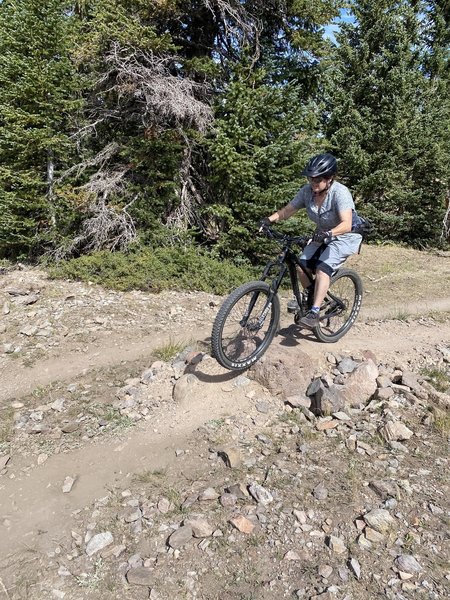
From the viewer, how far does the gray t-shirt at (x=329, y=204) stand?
14.6 ft

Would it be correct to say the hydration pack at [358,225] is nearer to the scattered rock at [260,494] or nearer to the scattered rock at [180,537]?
the scattered rock at [260,494]

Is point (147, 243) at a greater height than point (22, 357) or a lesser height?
greater

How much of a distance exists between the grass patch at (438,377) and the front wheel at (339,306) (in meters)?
1.24

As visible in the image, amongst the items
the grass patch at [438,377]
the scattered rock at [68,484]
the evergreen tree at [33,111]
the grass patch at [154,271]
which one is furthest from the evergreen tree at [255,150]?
the scattered rock at [68,484]

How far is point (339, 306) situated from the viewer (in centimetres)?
557

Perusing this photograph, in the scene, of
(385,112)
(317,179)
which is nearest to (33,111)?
(317,179)

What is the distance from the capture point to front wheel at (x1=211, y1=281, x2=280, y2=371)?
4195mm

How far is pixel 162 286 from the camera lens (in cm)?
851

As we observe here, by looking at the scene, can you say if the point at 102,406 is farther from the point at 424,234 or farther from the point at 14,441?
the point at 424,234

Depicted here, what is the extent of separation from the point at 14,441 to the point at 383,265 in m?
11.4

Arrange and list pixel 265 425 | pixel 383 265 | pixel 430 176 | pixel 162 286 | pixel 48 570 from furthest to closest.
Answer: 1. pixel 430 176
2. pixel 383 265
3. pixel 162 286
4. pixel 265 425
5. pixel 48 570

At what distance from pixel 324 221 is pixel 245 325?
156 cm

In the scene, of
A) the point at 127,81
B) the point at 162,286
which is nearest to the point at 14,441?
the point at 162,286

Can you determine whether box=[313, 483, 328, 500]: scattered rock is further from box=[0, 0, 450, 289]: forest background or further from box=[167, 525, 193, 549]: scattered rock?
box=[0, 0, 450, 289]: forest background
